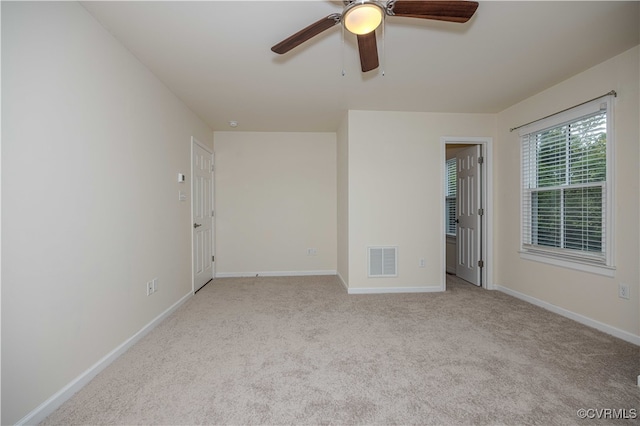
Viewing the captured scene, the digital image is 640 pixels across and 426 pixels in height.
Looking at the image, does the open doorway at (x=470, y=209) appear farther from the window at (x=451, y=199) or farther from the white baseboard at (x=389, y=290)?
the white baseboard at (x=389, y=290)

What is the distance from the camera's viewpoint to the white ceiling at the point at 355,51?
1.76 m

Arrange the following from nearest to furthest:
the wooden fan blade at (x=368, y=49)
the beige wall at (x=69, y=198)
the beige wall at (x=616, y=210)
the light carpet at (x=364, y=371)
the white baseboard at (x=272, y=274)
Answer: the beige wall at (x=69, y=198)
the light carpet at (x=364, y=371)
the wooden fan blade at (x=368, y=49)
the beige wall at (x=616, y=210)
the white baseboard at (x=272, y=274)

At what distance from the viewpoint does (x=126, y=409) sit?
1.49 metres

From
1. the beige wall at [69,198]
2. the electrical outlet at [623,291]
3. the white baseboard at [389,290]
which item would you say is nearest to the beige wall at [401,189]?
the white baseboard at [389,290]

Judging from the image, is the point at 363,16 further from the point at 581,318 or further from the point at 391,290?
the point at 581,318

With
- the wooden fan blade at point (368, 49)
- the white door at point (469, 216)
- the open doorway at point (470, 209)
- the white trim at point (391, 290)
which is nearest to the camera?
the wooden fan blade at point (368, 49)

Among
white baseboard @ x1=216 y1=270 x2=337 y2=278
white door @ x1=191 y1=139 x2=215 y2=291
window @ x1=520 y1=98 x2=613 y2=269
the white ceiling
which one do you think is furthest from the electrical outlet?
white door @ x1=191 y1=139 x2=215 y2=291

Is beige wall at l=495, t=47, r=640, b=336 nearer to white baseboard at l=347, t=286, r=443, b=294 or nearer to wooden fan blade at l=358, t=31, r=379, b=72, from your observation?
white baseboard at l=347, t=286, r=443, b=294

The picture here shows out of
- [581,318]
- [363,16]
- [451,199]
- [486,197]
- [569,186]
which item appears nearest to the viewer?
[363,16]

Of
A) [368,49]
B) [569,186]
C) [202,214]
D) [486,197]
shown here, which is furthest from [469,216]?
[202,214]

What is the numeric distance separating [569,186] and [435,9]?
2439 millimetres

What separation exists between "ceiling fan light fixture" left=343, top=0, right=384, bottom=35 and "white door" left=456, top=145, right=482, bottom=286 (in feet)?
10.2

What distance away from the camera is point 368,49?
1.75 m

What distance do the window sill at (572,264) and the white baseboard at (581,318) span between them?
0.45 meters
